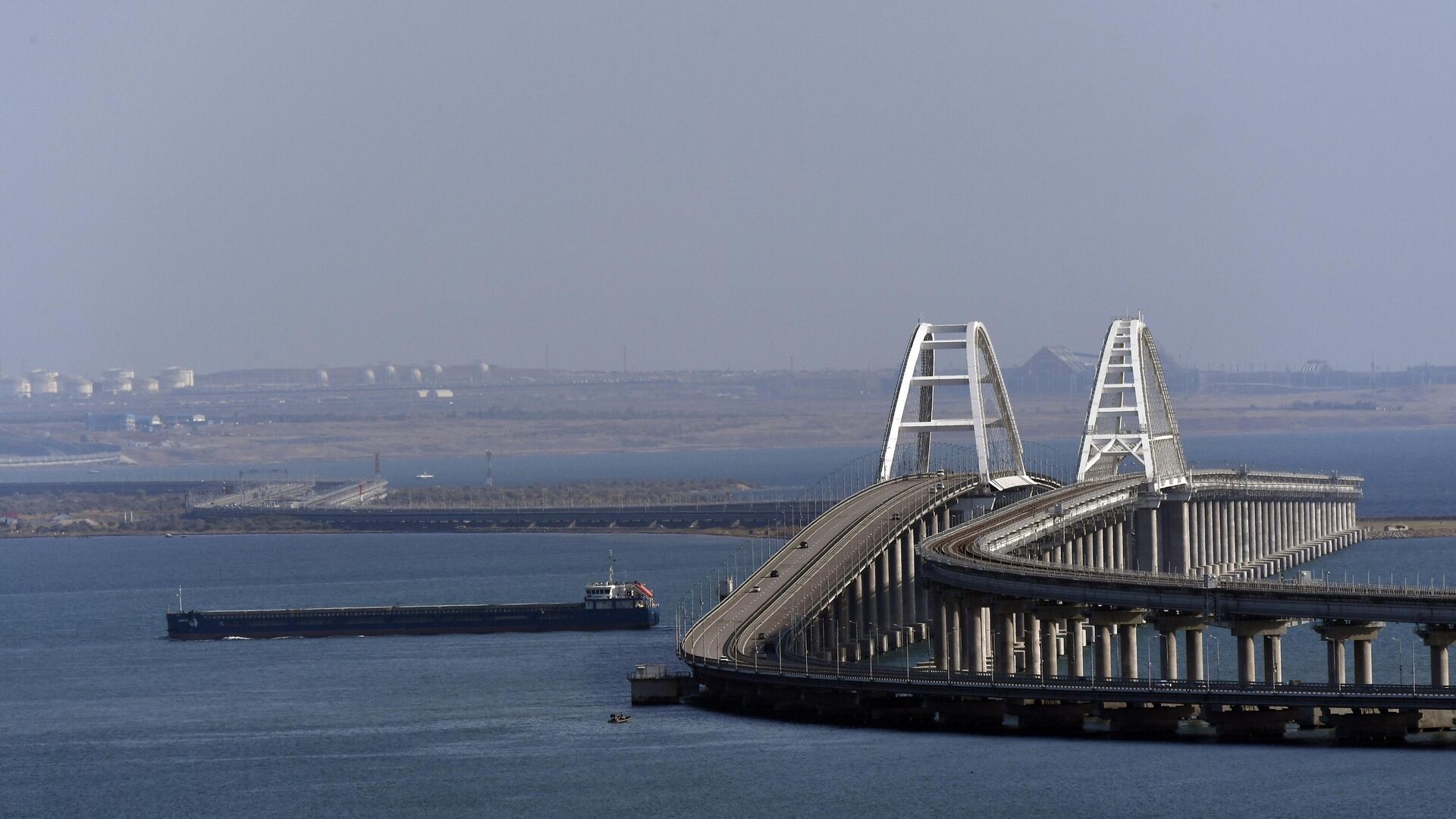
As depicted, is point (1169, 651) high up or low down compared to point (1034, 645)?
up

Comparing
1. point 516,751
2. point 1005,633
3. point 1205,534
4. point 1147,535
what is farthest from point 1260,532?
point 516,751

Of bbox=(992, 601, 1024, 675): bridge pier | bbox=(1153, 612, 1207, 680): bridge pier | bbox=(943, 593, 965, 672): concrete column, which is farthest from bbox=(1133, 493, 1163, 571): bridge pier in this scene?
bbox=(1153, 612, 1207, 680): bridge pier

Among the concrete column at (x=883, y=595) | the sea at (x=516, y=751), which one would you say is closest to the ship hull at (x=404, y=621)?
the sea at (x=516, y=751)

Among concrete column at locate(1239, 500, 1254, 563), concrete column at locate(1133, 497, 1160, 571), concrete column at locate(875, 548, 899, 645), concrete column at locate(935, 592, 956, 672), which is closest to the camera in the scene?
concrete column at locate(935, 592, 956, 672)

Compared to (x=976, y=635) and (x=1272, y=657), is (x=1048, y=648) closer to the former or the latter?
(x=976, y=635)

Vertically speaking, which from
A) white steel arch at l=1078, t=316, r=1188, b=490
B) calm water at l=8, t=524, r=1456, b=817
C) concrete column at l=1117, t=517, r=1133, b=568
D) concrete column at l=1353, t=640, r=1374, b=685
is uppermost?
white steel arch at l=1078, t=316, r=1188, b=490

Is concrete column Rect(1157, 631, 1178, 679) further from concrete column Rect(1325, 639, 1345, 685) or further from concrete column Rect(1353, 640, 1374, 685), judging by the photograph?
concrete column Rect(1353, 640, 1374, 685)
